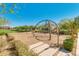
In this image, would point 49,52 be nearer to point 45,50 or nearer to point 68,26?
point 45,50

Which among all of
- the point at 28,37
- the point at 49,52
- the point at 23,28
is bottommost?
the point at 49,52

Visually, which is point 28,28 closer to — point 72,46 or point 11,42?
point 11,42

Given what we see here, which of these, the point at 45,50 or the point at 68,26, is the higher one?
the point at 68,26

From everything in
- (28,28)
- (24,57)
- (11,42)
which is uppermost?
(28,28)

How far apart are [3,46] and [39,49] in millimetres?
463

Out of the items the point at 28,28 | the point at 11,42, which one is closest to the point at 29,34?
the point at 28,28

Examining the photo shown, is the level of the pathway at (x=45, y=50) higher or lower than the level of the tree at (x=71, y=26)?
→ lower

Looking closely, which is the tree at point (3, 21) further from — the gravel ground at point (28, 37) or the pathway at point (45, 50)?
the pathway at point (45, 50)

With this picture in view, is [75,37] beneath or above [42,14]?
beneath

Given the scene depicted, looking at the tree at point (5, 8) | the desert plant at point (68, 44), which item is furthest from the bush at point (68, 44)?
the tree at point (5, 8)

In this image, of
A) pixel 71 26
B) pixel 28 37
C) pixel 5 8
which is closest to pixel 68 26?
pixel 71 26

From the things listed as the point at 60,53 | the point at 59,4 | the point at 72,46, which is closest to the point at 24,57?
the point at 60,53

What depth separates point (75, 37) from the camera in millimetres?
2762

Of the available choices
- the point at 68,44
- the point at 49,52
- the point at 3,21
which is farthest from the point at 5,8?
the point at 68,44
